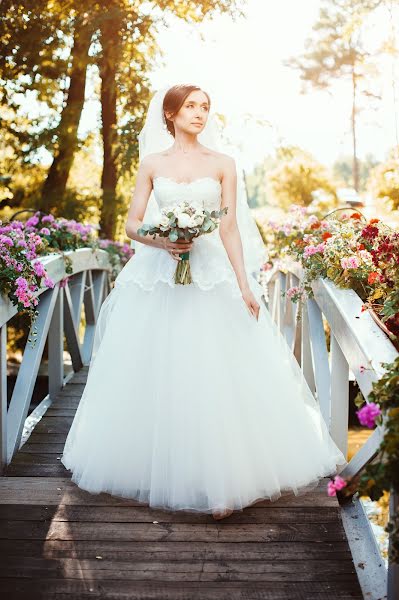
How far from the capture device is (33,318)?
13.8ft

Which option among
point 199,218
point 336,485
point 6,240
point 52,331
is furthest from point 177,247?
Result: point 52,331

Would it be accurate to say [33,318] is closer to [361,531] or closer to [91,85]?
[361,531]

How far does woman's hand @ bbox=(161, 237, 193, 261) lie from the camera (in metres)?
3.43

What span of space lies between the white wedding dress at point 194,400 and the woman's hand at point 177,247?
0.60 ft

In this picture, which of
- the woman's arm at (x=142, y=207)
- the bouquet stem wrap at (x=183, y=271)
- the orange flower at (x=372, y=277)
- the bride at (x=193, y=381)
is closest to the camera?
the bride at (x=193, y=381)

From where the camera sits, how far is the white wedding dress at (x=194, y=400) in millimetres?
3330

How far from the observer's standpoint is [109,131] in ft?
33.0

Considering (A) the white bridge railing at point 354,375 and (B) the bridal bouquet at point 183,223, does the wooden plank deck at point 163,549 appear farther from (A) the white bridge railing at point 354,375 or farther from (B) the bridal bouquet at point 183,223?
(B) the bridal bouquet at point 183,223

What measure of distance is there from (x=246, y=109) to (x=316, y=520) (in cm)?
737

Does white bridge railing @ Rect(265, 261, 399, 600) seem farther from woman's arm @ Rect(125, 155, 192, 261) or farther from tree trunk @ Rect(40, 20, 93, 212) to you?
tree trunk @ Rect(40, 20, 93, 212)

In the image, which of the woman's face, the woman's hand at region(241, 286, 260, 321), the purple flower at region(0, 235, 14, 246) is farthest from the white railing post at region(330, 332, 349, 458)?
the purple flower at region(0, 235, 14, 246)

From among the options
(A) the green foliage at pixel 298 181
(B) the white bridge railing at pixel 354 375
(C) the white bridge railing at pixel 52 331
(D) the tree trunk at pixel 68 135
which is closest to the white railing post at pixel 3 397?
(C) the white bridge railing at pixel 52 331

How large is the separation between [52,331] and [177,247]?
2364 mm

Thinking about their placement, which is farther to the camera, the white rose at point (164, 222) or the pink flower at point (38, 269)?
the pink flower at point (38, 269)
